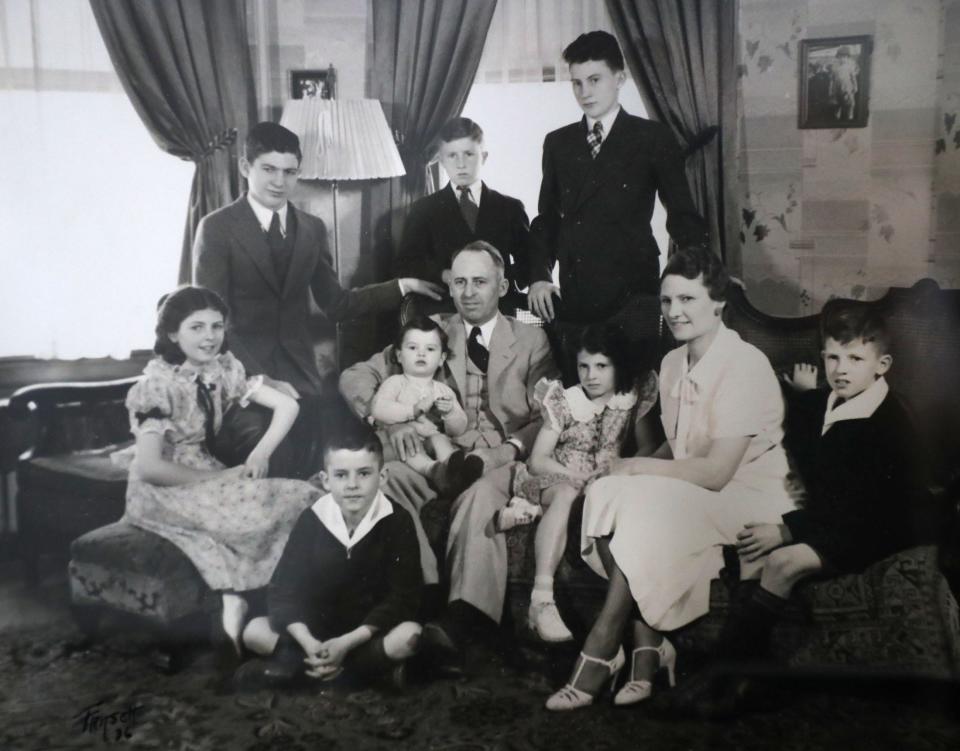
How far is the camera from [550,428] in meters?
2.73

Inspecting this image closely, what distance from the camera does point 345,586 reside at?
2.73 metres

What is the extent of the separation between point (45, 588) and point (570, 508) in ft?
6.26

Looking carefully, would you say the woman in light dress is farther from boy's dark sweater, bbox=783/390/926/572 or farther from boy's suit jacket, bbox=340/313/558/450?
boy's suit jacket, bbox=340/313/558/450

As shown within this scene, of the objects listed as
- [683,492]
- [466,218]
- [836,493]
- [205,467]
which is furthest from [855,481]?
[205,467]

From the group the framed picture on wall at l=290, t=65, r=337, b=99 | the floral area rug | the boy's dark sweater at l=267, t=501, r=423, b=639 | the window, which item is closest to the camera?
the floral area rug

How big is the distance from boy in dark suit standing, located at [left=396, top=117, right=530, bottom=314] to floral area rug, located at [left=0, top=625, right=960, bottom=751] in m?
1.24

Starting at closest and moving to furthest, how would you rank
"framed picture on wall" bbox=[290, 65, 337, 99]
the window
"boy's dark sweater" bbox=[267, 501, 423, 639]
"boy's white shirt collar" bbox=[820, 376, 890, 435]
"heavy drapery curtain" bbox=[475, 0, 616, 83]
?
1. "boy's white shirt collar" bbox=[820, 376, 890, 435]
2. "boy's dark sweater" bbox=[267, 501, 423, 639]
3. "heavy drapery curtain" bbox=[475, 0, 616, 83]
4. "framed picture on wall" bbox=[290, 65, 337, 99]
5. the window

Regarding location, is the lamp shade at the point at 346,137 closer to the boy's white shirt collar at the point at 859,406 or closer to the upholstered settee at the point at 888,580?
the upholstered settee at the point at 888,580

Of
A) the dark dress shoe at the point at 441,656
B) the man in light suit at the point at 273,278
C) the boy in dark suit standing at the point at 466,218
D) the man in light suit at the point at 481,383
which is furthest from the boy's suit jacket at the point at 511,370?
the dark dress shoe at the point at 441,656

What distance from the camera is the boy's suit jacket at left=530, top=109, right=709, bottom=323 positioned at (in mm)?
2758

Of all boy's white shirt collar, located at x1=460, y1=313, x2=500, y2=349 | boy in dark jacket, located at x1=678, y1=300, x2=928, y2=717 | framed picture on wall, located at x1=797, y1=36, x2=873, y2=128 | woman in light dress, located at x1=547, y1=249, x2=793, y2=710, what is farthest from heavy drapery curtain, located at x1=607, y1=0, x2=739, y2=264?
boy's white shirt collar, located at x1=460, y1=313, x2=500, y2=349

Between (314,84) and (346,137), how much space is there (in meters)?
0.23

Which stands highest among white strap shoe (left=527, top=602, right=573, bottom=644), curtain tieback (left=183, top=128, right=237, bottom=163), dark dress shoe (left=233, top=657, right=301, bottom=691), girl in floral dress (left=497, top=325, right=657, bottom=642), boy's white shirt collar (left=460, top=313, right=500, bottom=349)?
curtain tieback (left=183, top=128, right=237, bottom=163)

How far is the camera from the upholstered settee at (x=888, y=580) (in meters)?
2.46
